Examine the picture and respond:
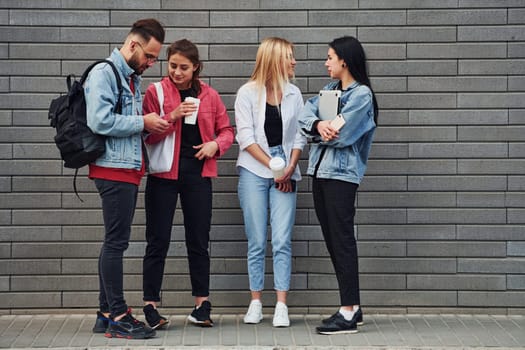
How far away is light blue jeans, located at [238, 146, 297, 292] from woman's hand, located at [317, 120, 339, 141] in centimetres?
47

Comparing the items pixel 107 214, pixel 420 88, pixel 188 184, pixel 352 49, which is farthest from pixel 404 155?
pixel 107 214

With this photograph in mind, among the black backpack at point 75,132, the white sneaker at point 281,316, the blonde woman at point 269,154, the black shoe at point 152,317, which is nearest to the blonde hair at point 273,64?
the blonde woman at point 269,154

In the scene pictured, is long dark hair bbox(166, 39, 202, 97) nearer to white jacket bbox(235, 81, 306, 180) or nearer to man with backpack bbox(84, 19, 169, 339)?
man with backpack bbox(84, 19, 169, 339)

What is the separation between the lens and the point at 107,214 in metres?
6.18

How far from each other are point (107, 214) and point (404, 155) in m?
2.22

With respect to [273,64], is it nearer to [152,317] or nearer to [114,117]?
[114,117]

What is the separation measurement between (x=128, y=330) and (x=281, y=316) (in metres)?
1.07

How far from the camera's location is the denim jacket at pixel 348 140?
630 cm

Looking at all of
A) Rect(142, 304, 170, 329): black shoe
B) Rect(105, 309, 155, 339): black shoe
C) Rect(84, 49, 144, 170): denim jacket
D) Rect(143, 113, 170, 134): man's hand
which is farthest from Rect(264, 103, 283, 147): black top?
Rect(105, 309, 155, 339): black shoe

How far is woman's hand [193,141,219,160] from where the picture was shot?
647cm

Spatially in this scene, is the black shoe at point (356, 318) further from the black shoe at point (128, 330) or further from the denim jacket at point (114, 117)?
the denim jacket at point (114, 117)

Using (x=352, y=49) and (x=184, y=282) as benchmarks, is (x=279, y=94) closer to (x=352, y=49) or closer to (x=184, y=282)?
(x=352, y=49)

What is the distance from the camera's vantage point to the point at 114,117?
6004mm

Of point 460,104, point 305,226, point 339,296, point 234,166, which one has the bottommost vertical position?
point 339,296
